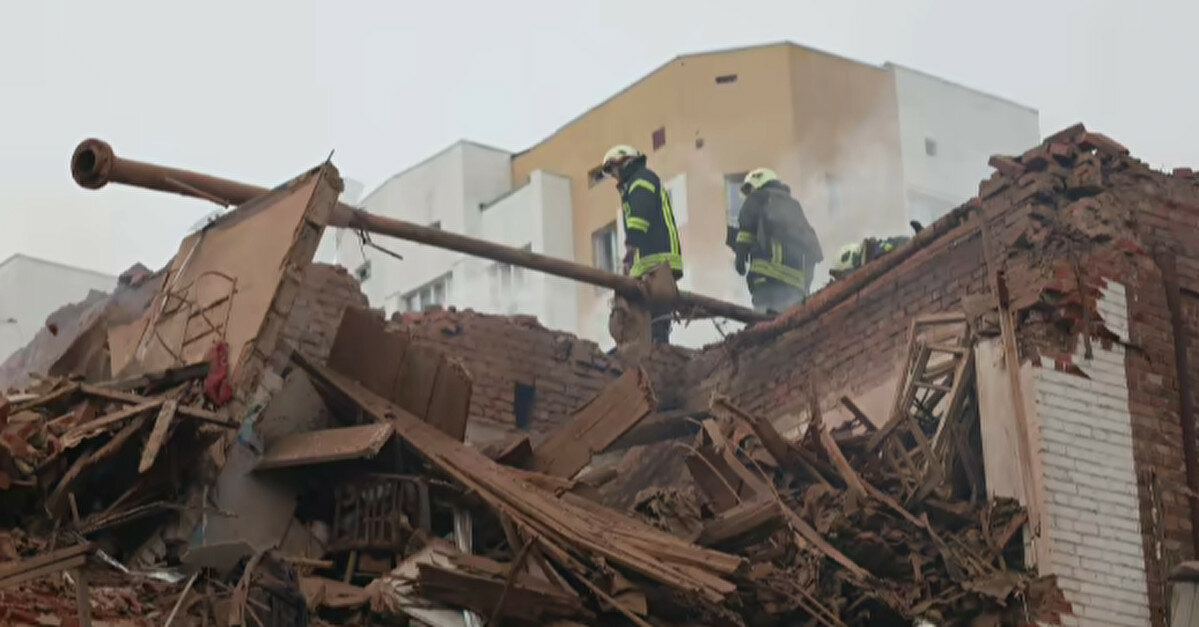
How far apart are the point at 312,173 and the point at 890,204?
840 inches

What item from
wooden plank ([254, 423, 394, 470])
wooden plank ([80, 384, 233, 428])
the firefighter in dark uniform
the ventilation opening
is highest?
the ventilation opening

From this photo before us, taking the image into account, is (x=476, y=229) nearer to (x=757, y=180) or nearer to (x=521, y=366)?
(x=757, y=180)

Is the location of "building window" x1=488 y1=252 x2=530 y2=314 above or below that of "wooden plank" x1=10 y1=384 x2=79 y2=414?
above

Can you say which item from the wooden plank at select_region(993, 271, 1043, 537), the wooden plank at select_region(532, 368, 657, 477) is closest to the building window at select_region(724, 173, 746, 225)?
the wooden plank at select_region(993, 271, 1043, 537)

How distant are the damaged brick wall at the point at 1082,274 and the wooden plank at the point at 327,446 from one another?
4505mm

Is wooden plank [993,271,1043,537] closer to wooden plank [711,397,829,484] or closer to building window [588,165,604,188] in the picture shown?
wooden plank [711,397,829,484]

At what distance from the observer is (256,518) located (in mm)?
12250

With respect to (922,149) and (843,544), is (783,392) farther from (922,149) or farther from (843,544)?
(922,149)

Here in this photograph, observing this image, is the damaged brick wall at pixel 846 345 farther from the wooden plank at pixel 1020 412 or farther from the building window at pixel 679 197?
the building window at pixel 679 197

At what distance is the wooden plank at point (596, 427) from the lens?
13195 mm

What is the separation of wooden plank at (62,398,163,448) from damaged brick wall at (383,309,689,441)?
6121 mm

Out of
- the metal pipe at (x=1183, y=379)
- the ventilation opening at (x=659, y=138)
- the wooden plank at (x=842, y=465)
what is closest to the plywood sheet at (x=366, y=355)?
the wooden plank at (x=842, y=465)

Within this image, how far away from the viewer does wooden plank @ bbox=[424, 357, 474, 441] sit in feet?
42.6

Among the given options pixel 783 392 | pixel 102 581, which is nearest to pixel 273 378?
pixel 102 581
